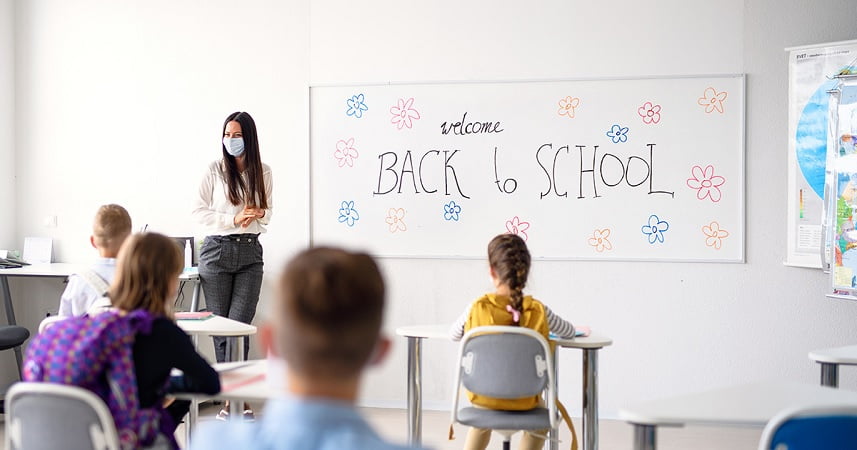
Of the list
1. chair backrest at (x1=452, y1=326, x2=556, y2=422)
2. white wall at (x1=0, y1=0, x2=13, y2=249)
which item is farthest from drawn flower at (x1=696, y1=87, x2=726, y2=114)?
white wall at (x1=0, y1=0, x2=13, y2=249)

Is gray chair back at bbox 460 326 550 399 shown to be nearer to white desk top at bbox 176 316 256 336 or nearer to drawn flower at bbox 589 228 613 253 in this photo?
white desk top at bbox 176 316 256 336

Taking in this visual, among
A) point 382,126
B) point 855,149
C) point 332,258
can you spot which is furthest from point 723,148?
point 332,258

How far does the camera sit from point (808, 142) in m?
4.68

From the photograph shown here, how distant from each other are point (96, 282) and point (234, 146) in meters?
1.76

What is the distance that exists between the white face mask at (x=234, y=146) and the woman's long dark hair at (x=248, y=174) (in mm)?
23

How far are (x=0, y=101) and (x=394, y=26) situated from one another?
2.47 m

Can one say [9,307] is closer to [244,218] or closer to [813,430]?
[244,218]

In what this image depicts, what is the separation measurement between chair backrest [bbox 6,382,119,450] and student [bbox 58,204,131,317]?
2.91ft

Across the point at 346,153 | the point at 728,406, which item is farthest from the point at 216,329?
the point at 346,153

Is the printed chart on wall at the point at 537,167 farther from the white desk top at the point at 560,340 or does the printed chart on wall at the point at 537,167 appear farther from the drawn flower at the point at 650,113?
the white desk top at the point at 560,340

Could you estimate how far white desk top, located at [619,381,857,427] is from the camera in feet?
7.14

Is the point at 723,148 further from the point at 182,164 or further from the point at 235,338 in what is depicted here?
the point at 182,164

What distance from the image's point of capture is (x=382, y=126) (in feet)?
17.2

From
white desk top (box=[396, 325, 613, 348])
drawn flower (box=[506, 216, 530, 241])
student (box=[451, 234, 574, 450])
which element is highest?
drawn flower (box=[506, 216, 530, 241])
